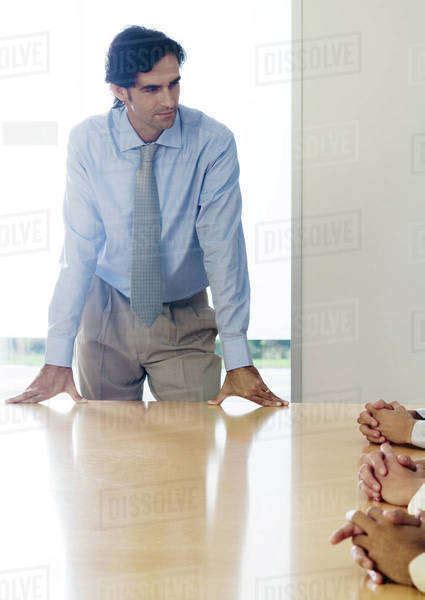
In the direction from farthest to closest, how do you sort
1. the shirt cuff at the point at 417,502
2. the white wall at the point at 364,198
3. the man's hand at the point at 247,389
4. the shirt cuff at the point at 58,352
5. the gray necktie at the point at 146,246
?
the white wall at the point at 364,198
the gray necktie at the point at 146,246
the shirt cuff at the point at 58,352
the man's hand at the point at 247,389
the shirt cuff at the point at 417,502

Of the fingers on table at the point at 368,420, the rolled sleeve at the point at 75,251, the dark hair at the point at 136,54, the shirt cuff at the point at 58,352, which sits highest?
the dark hair at the point at 136,54

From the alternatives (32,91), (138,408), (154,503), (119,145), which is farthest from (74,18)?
(154,503)

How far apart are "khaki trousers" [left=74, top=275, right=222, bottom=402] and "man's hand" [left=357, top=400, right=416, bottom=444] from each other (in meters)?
0.92

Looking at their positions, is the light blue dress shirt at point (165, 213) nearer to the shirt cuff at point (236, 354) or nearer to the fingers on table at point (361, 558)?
the shirt cuff at point (236, 354)

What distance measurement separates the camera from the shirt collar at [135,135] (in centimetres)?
302

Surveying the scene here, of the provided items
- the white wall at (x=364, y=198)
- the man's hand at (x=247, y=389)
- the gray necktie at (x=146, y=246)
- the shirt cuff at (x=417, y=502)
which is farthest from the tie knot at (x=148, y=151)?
the shirt cuff at (x=417, y=502)

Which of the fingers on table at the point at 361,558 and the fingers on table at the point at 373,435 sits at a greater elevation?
the fingers on table at the point at 373,435

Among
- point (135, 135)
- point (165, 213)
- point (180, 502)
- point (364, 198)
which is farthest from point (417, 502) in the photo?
point (364, 198)

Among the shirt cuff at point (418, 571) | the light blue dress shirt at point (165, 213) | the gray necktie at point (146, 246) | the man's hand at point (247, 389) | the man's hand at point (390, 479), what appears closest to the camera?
the shirt cuff at point (418, 571)

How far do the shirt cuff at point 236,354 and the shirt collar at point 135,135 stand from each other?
68cm

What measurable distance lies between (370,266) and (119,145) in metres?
1.46

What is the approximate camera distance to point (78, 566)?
1351 mm

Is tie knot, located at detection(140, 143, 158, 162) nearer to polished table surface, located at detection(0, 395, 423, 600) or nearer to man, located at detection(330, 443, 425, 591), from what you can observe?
polished table surface, located at detection(0, 395, 423, 600)

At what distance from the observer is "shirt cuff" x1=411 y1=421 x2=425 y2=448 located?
2.14 meters
